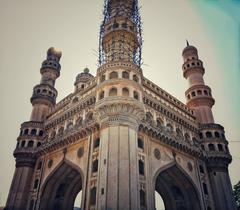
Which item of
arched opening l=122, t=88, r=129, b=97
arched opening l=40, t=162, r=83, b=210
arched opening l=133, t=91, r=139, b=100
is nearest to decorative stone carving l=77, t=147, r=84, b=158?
arched opening l=40, t=162, r=83, b=210

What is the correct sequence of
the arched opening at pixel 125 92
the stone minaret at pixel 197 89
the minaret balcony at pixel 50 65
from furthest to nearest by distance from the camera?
the minaret balcony at pixel 50 65 < the stone minaret at pixel 197 89 < the arched opening at pixel 125 92

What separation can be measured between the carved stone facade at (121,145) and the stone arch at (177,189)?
0.11 metres

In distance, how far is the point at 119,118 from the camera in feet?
75.8

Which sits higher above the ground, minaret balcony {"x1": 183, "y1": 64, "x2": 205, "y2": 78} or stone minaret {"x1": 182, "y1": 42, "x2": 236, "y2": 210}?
minaret balcony {"x1": 183, "y1": 64, "x2": 205, "y2": 78}

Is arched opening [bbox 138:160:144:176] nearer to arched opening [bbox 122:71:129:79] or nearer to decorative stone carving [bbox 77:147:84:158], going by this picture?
decorative stone carving [bbox 77:147:84:158]

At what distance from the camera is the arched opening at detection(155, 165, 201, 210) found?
28297 mm

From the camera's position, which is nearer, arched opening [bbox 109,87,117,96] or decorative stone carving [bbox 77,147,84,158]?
arched opening [bbox 109,87,117,96]

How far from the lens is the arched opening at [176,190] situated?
2830 cm

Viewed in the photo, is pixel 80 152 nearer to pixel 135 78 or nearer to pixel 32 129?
pixel 135 78

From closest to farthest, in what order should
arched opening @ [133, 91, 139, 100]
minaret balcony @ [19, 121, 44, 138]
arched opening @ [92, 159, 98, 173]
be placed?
1. arched opening @ [92, 159, 98, 173]
2. arched opening @ [133, 91, 139, 100]
3. minaret balcony @ [19, 121, 44, 138]

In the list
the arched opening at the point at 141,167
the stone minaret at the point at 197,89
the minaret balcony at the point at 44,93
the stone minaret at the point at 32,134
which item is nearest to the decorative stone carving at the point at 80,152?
the arched opening at the point at 141,167

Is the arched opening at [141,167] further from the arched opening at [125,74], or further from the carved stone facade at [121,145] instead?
the arched opening at [125,74]

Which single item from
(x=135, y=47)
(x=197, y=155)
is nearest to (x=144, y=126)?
(x=197, y=155)

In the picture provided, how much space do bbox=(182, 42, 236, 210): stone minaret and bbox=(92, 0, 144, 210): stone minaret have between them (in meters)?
12.8
